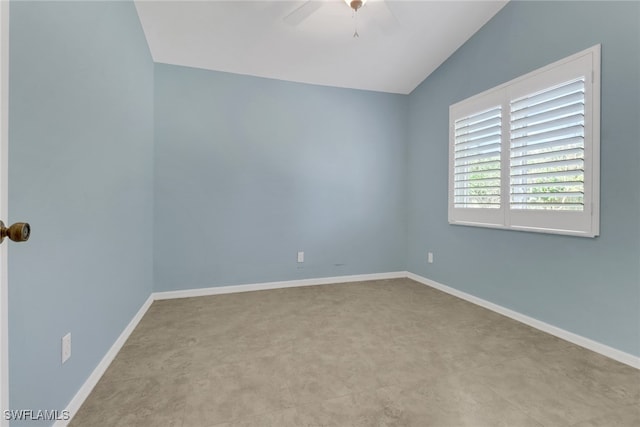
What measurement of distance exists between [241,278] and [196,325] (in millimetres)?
945

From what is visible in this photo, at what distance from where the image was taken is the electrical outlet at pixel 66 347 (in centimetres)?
127

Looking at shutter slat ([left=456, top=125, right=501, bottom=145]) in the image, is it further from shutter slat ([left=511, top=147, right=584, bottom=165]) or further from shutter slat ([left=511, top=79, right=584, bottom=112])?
shutter slat ([left=511, top=147, right=584, bottom=165])

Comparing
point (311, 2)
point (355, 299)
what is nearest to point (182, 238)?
point (355, 299)

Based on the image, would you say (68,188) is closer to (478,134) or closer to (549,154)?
(549,154)

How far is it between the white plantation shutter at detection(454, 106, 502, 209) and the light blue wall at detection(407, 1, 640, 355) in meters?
0.23

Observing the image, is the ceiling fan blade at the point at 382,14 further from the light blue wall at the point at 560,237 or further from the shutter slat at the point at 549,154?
the shutter slat at the point at 549,154

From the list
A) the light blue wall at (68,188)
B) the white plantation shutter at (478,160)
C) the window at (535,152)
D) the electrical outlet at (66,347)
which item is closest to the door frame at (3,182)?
the light blue wall at (68,188)

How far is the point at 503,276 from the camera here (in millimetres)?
2613

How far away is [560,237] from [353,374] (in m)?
1.91

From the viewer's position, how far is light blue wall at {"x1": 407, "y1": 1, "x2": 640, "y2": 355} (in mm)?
1801

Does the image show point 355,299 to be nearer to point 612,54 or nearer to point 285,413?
point 285,413
